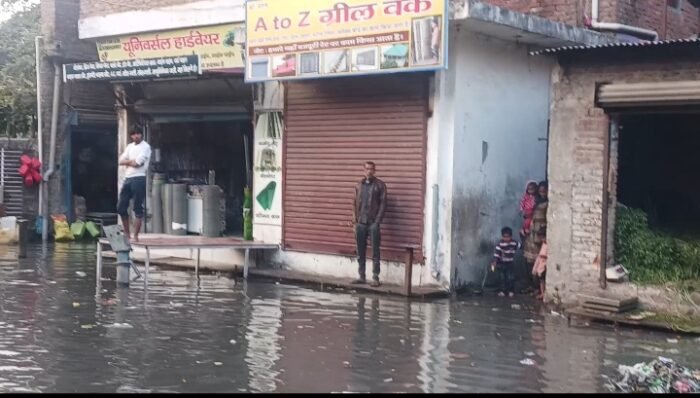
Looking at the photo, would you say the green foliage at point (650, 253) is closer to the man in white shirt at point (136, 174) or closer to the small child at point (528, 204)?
the small child at point (528, 204)

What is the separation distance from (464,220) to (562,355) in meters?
4.69

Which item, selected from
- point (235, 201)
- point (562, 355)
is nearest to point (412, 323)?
point (562, 355)

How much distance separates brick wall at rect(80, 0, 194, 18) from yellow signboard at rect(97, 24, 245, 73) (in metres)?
0.69

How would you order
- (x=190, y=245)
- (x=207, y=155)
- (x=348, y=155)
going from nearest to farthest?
(x=190, y=245), (x=348, y=155), (x=207, y=155)

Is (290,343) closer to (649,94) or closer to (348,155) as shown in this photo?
(649,94)

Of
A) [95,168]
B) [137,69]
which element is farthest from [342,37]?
[95,168]

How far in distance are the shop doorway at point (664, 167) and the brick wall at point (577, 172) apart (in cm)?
A: 133

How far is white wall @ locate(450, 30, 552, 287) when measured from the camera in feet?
43.2

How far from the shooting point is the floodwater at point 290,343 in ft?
24.5

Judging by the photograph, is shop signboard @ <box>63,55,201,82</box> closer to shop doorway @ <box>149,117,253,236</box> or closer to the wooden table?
shop doorway @ <box>149,117,253,236</box>

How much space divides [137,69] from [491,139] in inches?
259

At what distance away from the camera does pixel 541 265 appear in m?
12.4

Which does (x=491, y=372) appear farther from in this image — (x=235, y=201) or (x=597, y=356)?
(x=235, y=201)

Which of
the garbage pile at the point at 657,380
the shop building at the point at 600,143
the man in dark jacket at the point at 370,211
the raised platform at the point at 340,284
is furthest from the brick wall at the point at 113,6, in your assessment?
the garbage pile at the point at 657,380
